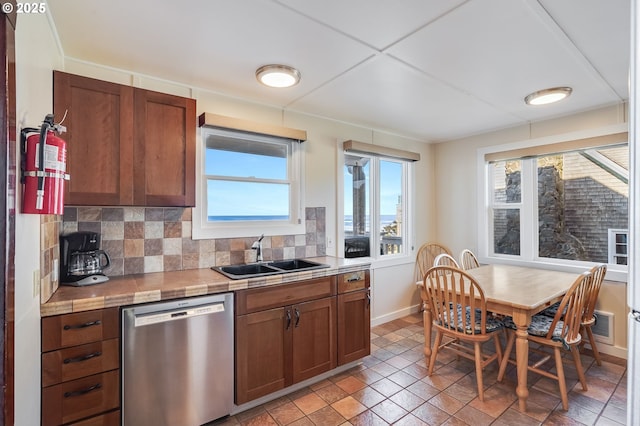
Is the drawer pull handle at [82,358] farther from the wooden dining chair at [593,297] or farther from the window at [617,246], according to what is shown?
the window at [617,246]

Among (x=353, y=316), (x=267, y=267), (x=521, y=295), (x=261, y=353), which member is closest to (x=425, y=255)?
(x=521, y=295)

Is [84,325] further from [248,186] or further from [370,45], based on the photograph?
[370,45]

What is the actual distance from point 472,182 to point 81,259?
4.08 metres

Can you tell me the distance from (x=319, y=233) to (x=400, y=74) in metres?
1.67

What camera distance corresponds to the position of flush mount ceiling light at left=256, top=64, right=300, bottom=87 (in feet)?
7.04

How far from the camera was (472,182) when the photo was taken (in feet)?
13.0

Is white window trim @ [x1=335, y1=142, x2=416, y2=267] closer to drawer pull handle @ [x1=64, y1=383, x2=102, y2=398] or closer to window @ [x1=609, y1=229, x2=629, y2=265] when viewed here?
window @ [x1=609, y1=229, x2=629, y2=265]

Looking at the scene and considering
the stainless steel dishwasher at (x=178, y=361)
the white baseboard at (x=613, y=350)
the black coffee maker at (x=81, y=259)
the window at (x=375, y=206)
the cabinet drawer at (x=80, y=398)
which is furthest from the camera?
the window at (x=375, y=206)

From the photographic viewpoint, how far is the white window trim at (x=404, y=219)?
339 cm

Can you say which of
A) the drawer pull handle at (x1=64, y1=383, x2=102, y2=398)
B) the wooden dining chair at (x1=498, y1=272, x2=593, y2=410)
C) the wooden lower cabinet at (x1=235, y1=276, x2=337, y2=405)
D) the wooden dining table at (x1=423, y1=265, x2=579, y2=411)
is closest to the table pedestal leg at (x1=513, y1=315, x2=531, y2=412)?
the wooden dining table at (x1=423, y1=265, x2=579, y2=411)

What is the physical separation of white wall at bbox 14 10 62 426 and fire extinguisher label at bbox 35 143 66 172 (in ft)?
0.36

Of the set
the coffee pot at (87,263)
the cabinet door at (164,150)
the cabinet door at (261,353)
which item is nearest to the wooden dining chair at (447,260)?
the cabinet door at (261,353)

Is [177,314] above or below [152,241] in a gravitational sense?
below

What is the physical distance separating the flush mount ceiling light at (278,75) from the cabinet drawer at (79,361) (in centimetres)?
190
